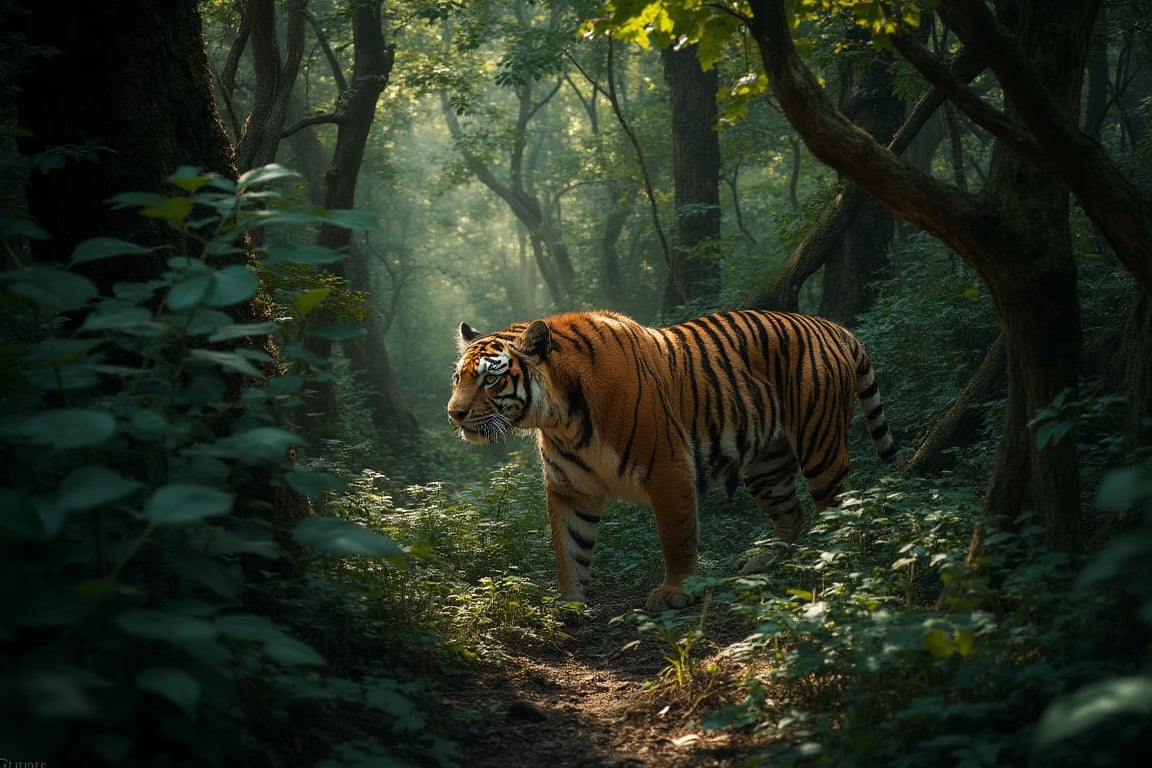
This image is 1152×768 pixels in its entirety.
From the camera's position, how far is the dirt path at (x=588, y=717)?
359 centimetres

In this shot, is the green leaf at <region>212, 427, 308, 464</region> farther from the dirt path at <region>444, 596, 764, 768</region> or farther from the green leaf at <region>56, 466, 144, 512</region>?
the dirt path at <region>444, 596, 764, 768</region>

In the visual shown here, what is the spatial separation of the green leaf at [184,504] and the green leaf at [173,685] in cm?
35

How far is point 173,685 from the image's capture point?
2.03m

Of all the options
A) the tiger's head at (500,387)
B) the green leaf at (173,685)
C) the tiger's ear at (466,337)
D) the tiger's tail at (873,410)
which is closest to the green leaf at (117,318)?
the green leaf at (173,685)

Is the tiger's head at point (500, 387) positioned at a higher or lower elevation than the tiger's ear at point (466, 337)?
lower

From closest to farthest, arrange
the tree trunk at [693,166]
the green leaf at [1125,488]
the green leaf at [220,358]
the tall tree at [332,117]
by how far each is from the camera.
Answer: the green leaf at [1125,488] < the green leaf at [220,358] < the tall tree at [332,117] < the tree trunk at [693,166]

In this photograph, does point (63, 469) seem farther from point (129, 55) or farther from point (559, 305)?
point (559, 305)

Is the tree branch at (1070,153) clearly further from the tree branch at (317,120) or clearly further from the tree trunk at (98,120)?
the tree branch at (317,120)

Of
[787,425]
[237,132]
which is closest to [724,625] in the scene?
[787,425]

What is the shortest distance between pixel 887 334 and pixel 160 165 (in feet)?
23.0

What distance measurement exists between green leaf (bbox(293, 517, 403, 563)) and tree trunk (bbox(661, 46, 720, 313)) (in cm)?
1058

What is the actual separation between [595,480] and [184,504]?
3.99 meters

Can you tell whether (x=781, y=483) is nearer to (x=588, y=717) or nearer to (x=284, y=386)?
(x=588, y=717)

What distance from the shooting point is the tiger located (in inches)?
228
